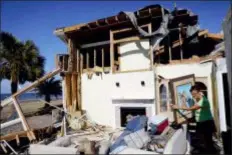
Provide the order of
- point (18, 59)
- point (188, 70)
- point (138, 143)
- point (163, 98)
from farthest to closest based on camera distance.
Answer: point (18, 59), point (163, 98), point (188, 70), point (138, 143)

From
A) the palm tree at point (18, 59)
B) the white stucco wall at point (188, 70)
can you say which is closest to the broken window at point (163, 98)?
the white stucco wall at point (188, 70)

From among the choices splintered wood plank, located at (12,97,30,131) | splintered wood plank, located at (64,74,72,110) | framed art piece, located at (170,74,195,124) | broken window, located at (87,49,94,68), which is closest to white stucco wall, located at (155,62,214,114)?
framed art piece, located at (170,74,195,124)

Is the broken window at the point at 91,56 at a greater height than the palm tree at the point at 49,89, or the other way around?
the broken window at the point at 91,56

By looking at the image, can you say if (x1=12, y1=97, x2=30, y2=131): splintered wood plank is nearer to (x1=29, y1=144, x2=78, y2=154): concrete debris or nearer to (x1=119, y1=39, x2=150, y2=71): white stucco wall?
(x1=29, y1=144, x2=78, y2=154): concrete debris

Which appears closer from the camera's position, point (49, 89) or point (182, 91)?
point (182, 91)

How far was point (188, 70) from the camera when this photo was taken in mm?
10008

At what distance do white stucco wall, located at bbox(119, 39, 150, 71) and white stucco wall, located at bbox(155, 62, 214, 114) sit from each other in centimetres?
120

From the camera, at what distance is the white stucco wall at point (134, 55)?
38.5 ft

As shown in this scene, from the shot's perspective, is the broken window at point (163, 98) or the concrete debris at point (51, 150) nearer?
the concrete debris at point (51, 150)

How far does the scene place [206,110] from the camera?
6.48m

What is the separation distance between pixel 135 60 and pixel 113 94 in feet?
8.08

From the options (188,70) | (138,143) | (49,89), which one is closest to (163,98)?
(188,70)

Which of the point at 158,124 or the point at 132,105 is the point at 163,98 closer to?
the point at 132,105

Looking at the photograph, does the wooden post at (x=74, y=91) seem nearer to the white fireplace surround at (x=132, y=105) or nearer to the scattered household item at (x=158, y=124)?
the white fireplace surround at (x=132, y=105)
